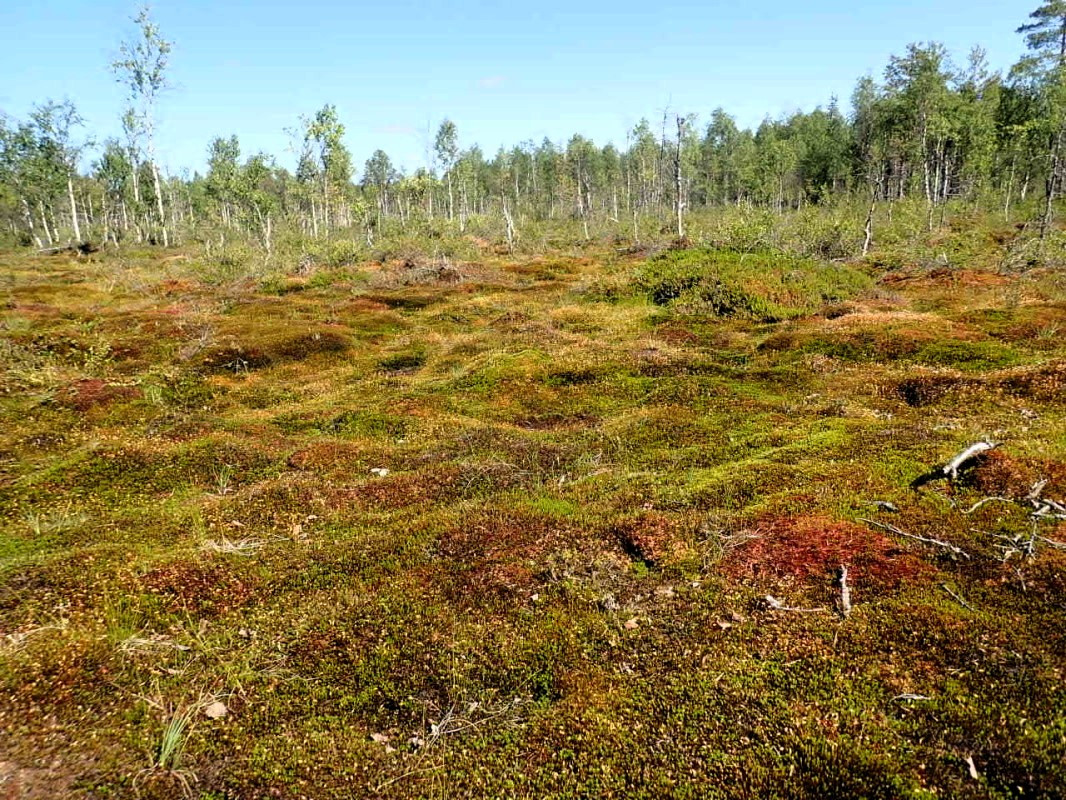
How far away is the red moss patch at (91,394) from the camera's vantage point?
15086mm

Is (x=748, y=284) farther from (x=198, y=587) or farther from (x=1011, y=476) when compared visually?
(x=198, y=587)

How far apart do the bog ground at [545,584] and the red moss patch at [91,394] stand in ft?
0.31

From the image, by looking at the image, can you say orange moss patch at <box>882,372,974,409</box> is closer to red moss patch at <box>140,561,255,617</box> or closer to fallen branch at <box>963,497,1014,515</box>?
fallen branch at <box>963,497,1014,515</box>

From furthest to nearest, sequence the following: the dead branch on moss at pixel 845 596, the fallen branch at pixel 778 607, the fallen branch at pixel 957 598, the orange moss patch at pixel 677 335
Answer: the orange moss patch at pixel 677 335 < the fallen branch at pixel 778 607 < the dead branch on moss at pixel 845 596 < the fallen branch at pixel 957 598

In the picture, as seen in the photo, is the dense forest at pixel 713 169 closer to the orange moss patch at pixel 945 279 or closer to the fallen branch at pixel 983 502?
the orange moss patch at pixel 945 279

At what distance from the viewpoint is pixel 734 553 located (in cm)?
747

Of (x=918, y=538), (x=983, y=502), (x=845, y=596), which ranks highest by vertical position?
(x=983, y=502)

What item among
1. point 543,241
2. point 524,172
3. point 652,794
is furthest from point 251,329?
point 524,172

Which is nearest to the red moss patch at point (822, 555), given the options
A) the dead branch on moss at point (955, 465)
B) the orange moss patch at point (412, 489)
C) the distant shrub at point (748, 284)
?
the dead branch on moss at point (955, 465)

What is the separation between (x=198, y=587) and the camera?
288 inches

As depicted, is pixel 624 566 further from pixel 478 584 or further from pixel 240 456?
pixel 240 456

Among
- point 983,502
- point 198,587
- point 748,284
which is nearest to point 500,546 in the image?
point 198,587

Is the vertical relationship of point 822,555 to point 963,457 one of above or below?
below

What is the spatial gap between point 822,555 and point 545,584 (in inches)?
134
